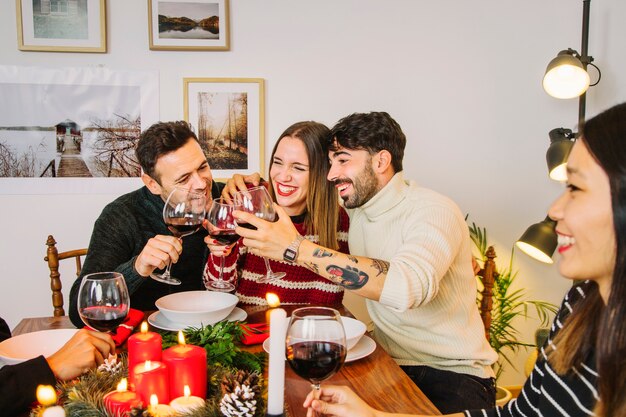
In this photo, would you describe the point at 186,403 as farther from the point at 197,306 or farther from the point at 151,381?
the point at 197,306

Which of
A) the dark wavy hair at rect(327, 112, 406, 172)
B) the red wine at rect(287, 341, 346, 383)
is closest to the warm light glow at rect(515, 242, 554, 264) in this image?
the dark wavy hair at rect(327, 112, 406, 172)

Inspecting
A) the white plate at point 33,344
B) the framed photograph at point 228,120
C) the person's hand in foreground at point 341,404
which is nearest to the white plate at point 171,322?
the white plate at point 33,344

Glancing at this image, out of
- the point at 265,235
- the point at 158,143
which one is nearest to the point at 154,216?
the point at 158,143

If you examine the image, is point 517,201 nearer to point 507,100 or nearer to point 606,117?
point 507,100

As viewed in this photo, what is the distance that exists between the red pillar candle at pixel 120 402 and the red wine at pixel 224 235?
0.67 metres

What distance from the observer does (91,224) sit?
114 inches

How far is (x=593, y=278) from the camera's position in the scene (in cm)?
96

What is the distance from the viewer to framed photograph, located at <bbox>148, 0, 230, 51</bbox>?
2.84m

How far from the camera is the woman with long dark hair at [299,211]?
2.11m

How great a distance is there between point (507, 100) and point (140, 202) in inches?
82.1

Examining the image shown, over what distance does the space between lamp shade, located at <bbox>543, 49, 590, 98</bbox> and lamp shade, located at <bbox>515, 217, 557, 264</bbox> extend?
2.17 feet

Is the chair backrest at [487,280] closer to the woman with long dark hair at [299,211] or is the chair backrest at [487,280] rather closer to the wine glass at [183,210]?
the woman with long dark hair at [299,211]

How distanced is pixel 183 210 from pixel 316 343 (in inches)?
31.8

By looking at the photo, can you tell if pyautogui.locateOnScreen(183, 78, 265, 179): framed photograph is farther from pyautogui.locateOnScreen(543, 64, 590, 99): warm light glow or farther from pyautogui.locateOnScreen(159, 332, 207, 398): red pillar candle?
pyautogui.locateOnScreen(159, 332, 207, 398): red pillar candle
